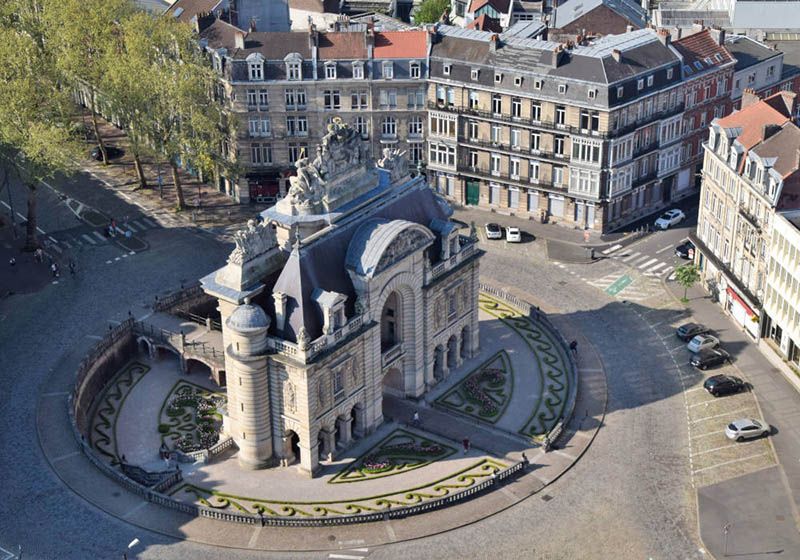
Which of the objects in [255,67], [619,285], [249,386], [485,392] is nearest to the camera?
[249,386]

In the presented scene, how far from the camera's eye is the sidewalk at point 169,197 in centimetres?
15975

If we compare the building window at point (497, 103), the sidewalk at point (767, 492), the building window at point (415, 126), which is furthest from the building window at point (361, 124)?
the sidewalk at point (767, 492)

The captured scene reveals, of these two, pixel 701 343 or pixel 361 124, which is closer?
pixel 701 343

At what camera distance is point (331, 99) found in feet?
527

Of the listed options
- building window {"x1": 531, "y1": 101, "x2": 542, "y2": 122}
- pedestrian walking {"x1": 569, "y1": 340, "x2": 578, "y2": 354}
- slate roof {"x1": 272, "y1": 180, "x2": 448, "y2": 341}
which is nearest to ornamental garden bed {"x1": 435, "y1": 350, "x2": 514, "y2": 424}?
pedestrian walking {"x1": 569, "y1": 340, "x2": 578, "y2": 354}

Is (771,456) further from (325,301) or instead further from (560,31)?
(560,31)

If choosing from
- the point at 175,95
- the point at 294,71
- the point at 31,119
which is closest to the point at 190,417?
the point at 31,119

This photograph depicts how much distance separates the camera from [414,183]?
122125mm

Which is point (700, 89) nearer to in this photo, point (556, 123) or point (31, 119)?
point (556, 123)

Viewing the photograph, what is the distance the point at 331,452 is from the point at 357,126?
2501 inches

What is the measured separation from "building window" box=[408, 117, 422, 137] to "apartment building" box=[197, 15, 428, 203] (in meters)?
0.14

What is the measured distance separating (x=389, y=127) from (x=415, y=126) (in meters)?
3.62

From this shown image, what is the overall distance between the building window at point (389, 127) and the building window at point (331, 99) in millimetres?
6602

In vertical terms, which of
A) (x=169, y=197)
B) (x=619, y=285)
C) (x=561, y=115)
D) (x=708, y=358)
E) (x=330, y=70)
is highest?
(x=330, y=70)
